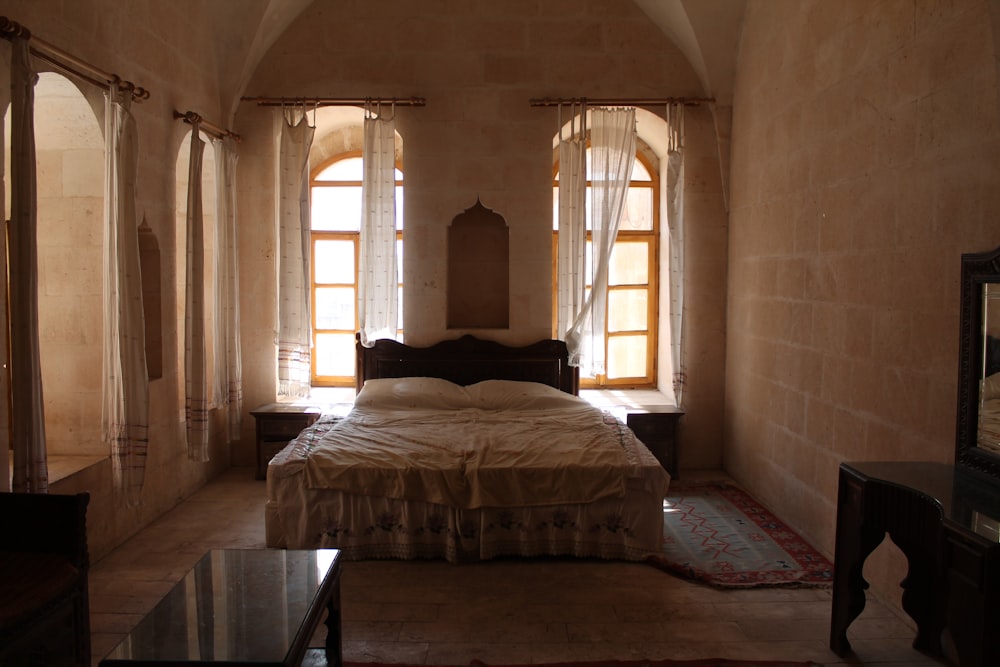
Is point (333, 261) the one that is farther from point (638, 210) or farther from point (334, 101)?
point (638, 210)

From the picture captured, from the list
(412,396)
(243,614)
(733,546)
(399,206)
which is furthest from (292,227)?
(243,614)

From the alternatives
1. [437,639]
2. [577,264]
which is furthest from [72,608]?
[577,264]

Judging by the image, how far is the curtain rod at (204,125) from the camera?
5379 millimetres

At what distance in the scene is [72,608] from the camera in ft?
9.59

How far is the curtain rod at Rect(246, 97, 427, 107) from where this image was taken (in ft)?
20.9

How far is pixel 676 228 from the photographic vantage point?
638 cm

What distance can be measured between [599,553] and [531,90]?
12.5 feet

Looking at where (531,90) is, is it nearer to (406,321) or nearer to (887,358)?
(406,321)

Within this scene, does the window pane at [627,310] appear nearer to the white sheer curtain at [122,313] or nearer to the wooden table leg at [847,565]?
the wooden table leg at [847,565]

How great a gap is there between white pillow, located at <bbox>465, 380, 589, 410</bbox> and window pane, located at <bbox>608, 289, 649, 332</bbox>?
1.47 m

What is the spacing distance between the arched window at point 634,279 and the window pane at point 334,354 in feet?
6.46

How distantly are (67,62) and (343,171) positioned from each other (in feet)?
11.2

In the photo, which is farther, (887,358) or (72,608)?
(887,358)

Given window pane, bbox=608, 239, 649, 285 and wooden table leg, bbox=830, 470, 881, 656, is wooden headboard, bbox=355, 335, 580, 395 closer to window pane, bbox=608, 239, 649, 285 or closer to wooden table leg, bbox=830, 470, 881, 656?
window pane, bbox=608, 239, 649, 285
